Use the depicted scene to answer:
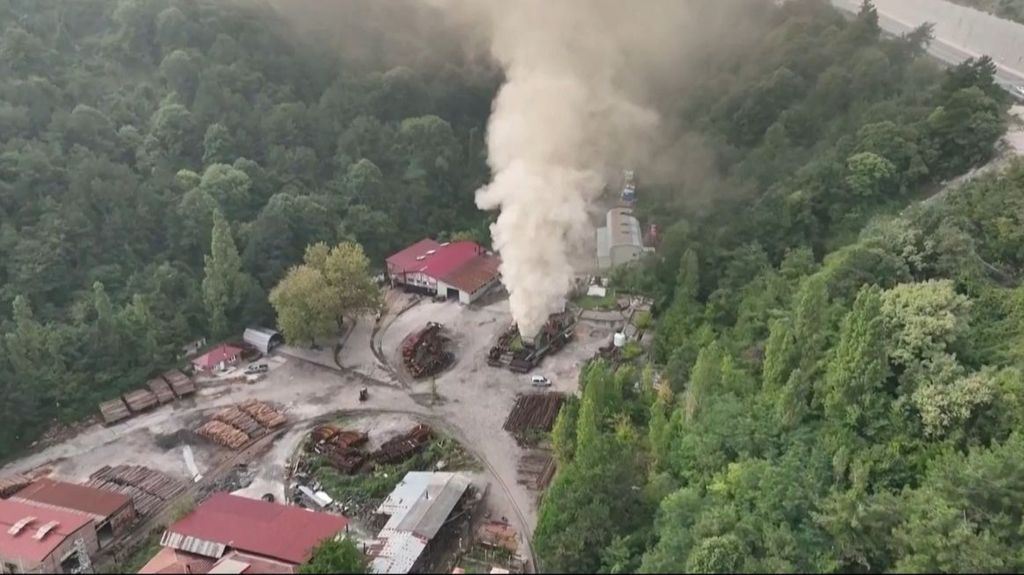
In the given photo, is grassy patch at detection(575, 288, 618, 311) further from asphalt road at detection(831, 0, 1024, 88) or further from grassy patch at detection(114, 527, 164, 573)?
asphalt road at detection(831, 0, 1024, 88)

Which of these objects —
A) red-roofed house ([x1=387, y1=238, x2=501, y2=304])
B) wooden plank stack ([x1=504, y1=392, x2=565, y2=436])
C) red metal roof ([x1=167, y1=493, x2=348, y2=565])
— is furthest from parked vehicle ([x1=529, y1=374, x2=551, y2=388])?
red metal roof ([x1=167, y1=493, x2=348, y2=565])

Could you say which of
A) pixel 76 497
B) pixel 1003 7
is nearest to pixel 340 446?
pixel 76 497

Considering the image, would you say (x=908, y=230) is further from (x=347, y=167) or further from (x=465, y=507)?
(x=347, y=167)

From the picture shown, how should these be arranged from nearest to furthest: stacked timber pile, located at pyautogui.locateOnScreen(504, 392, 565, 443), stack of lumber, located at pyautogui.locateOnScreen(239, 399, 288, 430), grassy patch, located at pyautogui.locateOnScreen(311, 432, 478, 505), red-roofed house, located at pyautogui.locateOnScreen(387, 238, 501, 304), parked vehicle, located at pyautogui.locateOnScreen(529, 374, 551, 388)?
grassy patch, located at pyautogui.locateOnScreen(311, 432, 478, 505) < stacked timber pile, located at pyautogui.locateOnScreen(504, 392, 565, 443) < stack of lumber, located at pyautogui.locateOnScreen(239, 399, 288, 430) < parked vehicle, located at pyautogui.locateOnScreen(529, 374, 551, 388) < red-roofed house, located at pyautogui.locateOnScreen(387, 238, 501, 304)

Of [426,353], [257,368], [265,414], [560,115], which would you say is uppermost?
[560,115]

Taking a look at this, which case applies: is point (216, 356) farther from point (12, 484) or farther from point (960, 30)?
point (960, 30)

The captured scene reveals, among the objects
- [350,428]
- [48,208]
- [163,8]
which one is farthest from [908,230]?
[163,8]
